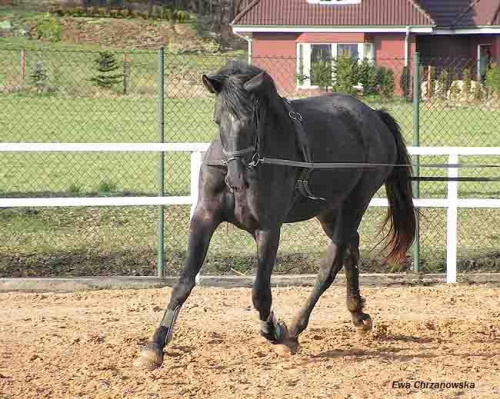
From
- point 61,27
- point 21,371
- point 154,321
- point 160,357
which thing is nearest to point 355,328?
point 154,321

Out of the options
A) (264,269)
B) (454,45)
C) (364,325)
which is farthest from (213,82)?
(454,45)

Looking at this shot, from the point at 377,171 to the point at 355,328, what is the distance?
1.30m

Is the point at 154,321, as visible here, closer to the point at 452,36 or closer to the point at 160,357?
the point at 160,357

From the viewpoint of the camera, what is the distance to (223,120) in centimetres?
665

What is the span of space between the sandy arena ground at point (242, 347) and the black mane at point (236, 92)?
171 cm

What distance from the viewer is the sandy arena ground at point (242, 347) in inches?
252

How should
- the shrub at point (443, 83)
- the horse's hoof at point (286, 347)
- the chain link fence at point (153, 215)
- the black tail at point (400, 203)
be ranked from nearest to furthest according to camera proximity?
the horse's hoof at point (286, 347) → the black tail at point (400, 203) → the chain link fence at point (153, 215) → the shrub at point (443, 83)

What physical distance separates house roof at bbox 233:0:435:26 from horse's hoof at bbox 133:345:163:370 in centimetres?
3261

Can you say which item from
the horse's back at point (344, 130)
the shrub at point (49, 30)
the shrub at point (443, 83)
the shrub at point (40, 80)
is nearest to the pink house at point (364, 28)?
the shrub at point (49, 30)

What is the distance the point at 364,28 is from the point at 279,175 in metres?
32.2

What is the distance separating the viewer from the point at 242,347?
7547 mm

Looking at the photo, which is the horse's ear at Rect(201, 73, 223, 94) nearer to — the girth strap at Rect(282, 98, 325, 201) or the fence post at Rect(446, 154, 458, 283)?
the girth strap at Rect(282, 98, 325, 201)

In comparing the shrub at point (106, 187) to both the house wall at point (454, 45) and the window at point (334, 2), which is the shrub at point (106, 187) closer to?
the window at point (334, 2)

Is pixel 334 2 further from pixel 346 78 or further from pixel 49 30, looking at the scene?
pixel 346 78
